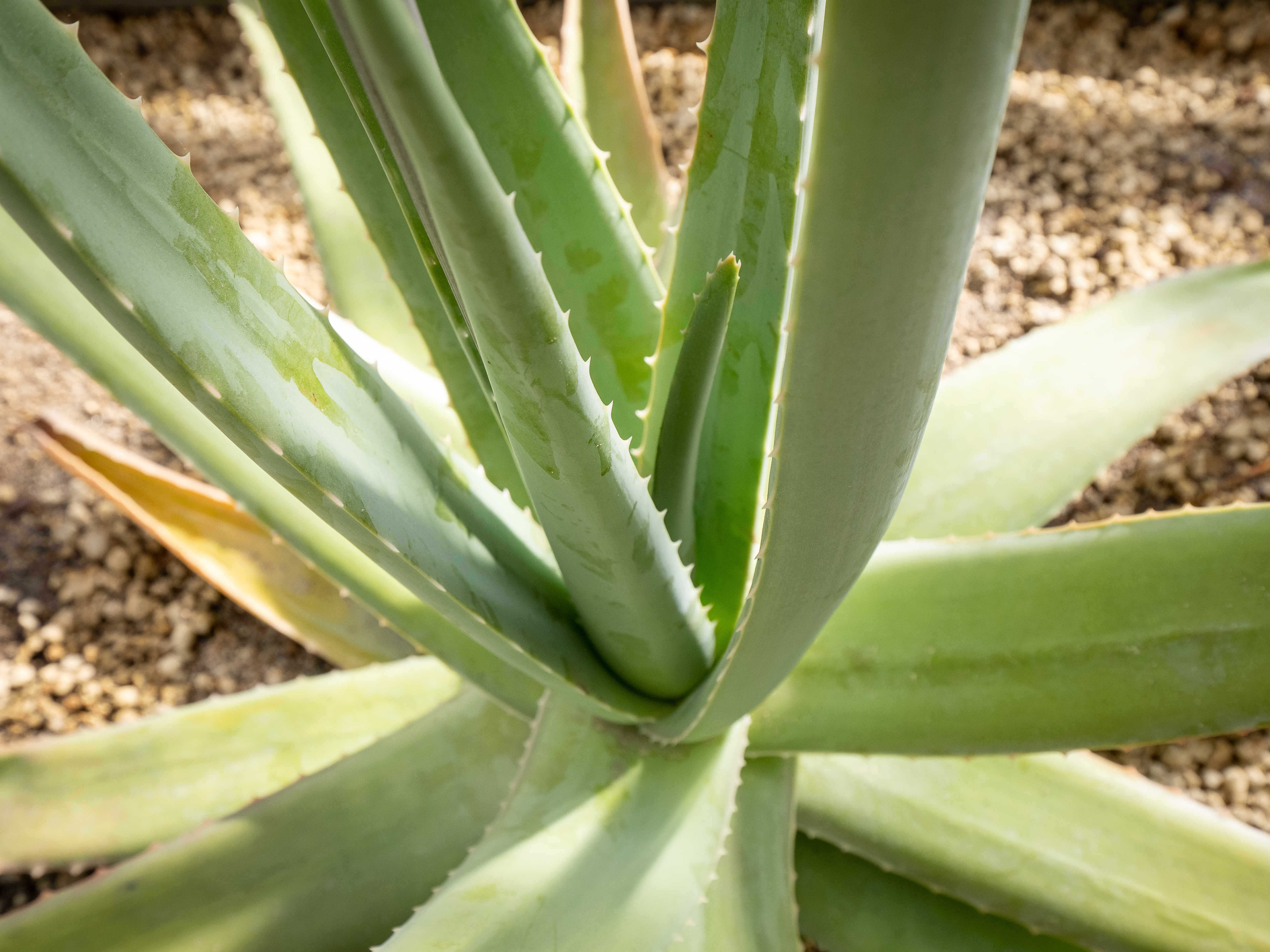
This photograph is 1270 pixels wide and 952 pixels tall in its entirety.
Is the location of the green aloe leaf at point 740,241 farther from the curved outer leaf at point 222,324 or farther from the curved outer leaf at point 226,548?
the curved outer leaf at point 226,548

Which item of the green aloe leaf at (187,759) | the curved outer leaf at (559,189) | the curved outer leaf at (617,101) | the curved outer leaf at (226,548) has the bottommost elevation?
the green aloe leaf at (187,759)

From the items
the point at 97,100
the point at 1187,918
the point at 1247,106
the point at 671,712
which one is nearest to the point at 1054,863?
the point at 1187,918

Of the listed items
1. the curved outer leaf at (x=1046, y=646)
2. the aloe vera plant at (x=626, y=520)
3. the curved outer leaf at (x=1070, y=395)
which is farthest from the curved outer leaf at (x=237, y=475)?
the curved outer leaf at (x=1070, y=395)

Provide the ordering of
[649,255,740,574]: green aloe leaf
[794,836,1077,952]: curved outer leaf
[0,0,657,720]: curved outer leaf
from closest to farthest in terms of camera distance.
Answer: [0,0,657,720]: curved outer leaf
[649,255,740,574]: green aloe leaf
[794,836,1077,952]: curved outer leaf

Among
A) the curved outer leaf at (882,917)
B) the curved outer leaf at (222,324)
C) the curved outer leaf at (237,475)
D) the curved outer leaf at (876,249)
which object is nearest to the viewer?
the curved outer leaf at (876,249)

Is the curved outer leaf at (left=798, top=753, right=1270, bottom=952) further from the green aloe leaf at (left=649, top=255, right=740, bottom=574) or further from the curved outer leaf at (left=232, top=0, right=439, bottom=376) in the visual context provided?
the curved outer leaf at (left=232, top=0, right=439, bottom=376)

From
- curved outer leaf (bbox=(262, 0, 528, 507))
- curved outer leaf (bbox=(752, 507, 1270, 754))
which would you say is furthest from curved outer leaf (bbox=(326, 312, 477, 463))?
curved outer leaf (bbox=(752, 507, 1270, 754))
